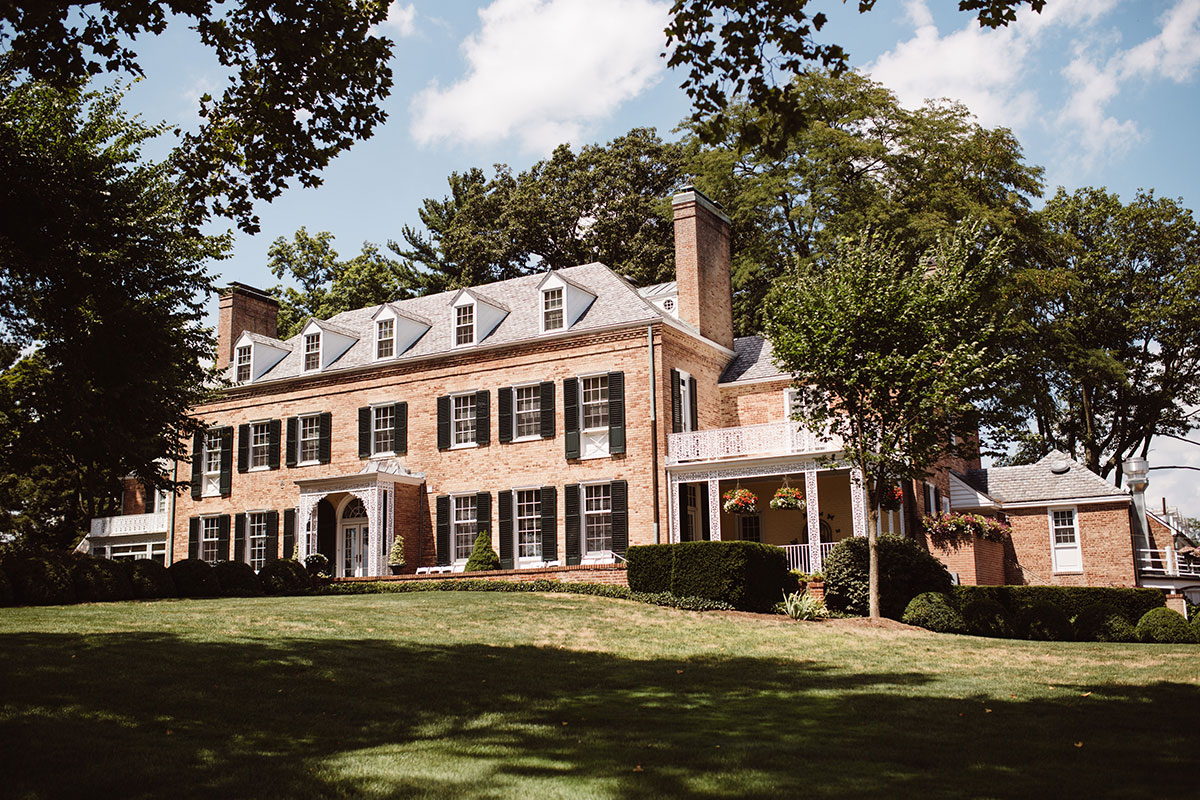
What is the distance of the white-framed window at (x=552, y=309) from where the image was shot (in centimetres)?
2728

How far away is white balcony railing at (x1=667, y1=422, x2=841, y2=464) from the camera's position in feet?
77.7

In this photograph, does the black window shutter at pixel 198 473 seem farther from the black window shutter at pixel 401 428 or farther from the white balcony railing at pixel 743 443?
the white balcony railing at pixel 743 443

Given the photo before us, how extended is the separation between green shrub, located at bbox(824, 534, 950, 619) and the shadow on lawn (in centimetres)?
844

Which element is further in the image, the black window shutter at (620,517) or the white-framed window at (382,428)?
the white-framed window at (382,428)

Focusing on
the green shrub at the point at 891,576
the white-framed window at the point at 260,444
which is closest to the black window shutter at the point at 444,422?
the white-framed window at the point at 260,444

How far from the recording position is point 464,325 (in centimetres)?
2891

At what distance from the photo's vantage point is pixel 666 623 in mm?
17828

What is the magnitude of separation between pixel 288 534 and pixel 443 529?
548cm

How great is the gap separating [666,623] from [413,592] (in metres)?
6.82

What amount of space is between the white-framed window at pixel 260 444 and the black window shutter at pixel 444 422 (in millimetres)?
6363

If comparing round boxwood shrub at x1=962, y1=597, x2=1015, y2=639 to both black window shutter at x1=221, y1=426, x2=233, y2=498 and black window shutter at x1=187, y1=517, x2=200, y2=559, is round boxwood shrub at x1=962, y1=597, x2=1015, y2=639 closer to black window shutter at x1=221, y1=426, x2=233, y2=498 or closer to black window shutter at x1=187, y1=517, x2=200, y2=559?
black window shutter at x1=221, y1=426, x2=233, y2=498

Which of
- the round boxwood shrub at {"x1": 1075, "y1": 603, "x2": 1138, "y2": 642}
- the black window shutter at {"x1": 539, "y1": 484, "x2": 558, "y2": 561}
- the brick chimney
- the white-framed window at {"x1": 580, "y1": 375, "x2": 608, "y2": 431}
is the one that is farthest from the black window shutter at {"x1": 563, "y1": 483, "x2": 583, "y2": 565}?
A: the brick chimney

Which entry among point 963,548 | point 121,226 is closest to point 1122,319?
point 963,548

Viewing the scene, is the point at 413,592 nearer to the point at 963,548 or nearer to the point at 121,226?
the point at 121,226
